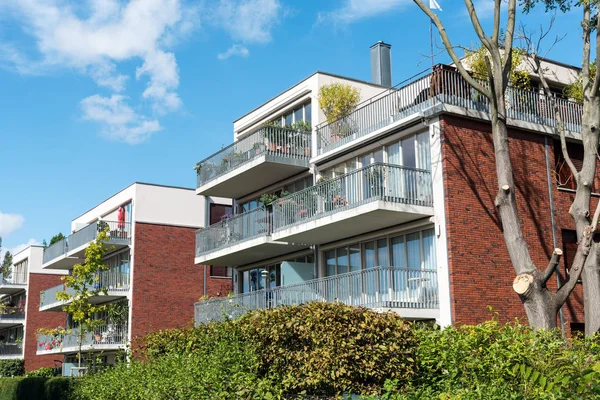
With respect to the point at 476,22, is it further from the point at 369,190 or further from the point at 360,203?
the point at 360,203

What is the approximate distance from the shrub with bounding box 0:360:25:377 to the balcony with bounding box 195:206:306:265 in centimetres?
2867

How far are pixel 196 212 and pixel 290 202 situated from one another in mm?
16955

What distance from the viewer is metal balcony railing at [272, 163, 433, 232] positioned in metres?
19.0

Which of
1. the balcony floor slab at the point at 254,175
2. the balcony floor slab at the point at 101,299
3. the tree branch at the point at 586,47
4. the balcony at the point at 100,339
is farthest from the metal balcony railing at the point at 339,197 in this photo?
the balcony at the point at 100,339

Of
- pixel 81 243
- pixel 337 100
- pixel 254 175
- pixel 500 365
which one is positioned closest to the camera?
pixel 500 365

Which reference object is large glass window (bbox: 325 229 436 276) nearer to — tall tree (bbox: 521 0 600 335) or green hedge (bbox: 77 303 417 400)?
tall tree (bbox: 521 0 600 335)

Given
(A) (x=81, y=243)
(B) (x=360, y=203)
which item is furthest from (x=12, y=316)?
(B) (x=360, y=203)

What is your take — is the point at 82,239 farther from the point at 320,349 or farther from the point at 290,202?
the point at 320,349

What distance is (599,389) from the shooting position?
575 centimetres

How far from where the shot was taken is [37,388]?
25625mm

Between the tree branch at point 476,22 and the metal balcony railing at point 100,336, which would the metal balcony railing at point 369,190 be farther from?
the metal balcony railing at point 100,336

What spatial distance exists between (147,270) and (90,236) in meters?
4.25

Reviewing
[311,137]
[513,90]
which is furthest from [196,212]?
[513,90]

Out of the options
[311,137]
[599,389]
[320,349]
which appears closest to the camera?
[599,389]
